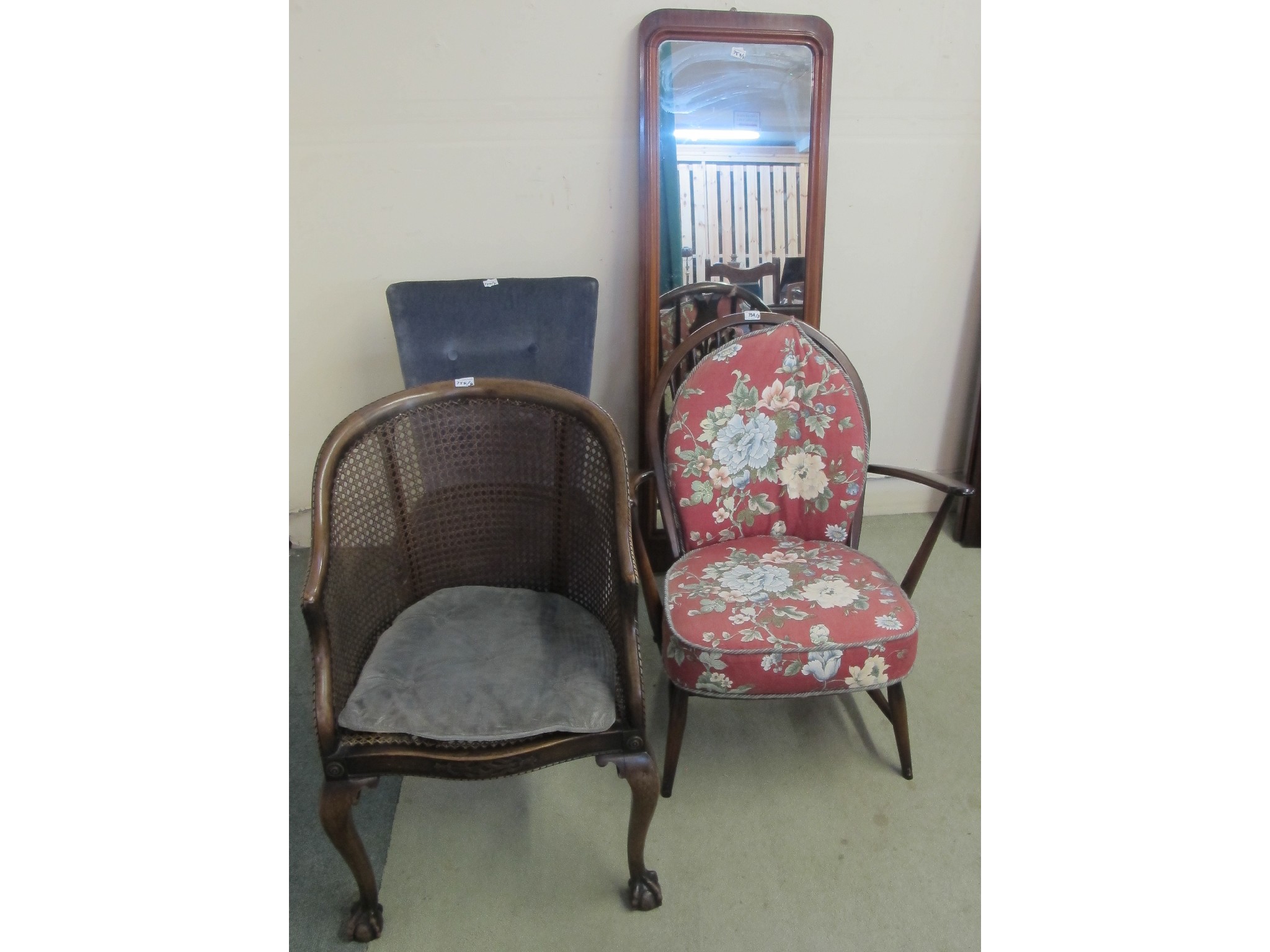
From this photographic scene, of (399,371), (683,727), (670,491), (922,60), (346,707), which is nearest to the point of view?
(346,707)

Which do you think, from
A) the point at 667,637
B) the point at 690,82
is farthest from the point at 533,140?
the point at 667,637

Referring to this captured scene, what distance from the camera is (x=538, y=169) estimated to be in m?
2.01

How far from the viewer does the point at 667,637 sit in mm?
1440

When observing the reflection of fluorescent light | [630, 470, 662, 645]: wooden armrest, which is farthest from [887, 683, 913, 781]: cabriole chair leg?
the reflection of fluorescent light

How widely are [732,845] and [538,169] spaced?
1.78 metres

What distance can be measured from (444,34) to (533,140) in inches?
13.0

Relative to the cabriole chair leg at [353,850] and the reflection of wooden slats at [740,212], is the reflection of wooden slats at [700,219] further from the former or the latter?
the cabriole chair leg at [353,850]

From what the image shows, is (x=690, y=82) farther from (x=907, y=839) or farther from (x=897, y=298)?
(x=907, y=839)

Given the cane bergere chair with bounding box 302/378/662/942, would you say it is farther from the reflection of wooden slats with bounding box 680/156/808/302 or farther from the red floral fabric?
the reflection of wooden slats with bounding box 680/156/808/302

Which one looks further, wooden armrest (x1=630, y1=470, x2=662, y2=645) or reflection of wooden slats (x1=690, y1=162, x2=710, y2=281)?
reflection of wooden slats (x1=690, y1=162, x2=710, y2=281)

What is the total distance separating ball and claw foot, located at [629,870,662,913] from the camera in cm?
130

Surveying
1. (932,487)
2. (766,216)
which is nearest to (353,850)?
(932,487)

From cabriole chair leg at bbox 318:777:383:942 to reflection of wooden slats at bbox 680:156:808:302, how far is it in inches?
61.2

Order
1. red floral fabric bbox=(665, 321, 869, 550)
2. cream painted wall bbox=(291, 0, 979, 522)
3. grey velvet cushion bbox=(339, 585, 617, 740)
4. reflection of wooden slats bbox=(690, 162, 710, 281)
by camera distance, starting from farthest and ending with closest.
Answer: reflection of wooden slats bbox=(690, 162, 710, 281) → cream painted wall bbox=(291, 0, 979, 522) → red floral fabric bbox=(665, 321, 869, 550) → grey velvet cushion bbox=(339, 585, 617, 740)
